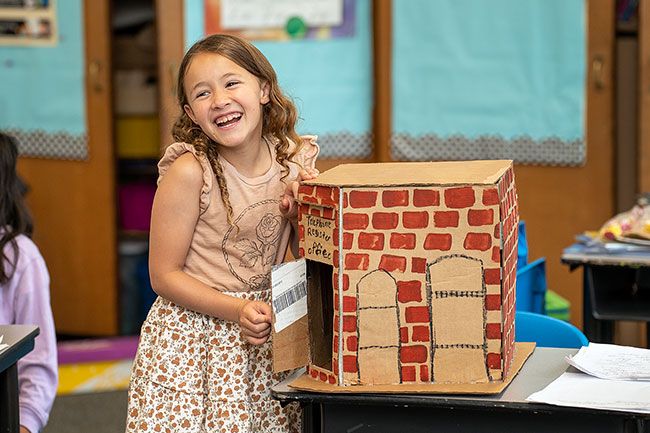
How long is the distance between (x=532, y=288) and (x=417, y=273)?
3.64 ft

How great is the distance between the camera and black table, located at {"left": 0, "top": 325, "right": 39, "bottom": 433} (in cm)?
204

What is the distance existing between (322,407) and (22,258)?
1034mm

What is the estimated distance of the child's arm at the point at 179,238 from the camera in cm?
195

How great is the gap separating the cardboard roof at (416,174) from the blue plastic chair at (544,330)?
51 centimetres

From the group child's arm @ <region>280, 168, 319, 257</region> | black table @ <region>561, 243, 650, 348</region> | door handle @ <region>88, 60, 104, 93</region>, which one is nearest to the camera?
child's arm @ <region>280, 168, 319, 257</region>

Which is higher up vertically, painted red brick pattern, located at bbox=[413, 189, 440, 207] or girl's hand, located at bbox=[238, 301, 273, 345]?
painted red brick pattern, located at bbox=[413, 189, 440, 207]

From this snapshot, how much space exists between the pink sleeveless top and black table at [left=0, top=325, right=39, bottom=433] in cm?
34

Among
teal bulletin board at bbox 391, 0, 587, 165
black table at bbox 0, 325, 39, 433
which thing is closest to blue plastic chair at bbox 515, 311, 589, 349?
black table at bbox 0, 325, 39, 433

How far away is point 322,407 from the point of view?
1.77m

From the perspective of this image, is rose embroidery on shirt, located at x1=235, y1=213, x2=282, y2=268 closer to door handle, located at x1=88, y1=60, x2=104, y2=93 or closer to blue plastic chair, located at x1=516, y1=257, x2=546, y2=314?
blue plastic chair, located at x1=516, y1=257, x2=546, y2=314

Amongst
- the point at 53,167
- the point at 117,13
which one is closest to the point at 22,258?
the point at 53,167

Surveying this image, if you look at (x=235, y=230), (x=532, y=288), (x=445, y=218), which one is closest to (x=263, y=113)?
(x=235, y=230)

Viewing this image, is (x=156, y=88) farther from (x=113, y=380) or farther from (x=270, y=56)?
(x=113, y=380)

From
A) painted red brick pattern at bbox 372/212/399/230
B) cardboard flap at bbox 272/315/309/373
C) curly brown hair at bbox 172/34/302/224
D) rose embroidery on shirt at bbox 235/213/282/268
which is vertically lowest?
cardboard flap at bbox 272/315/309/373
